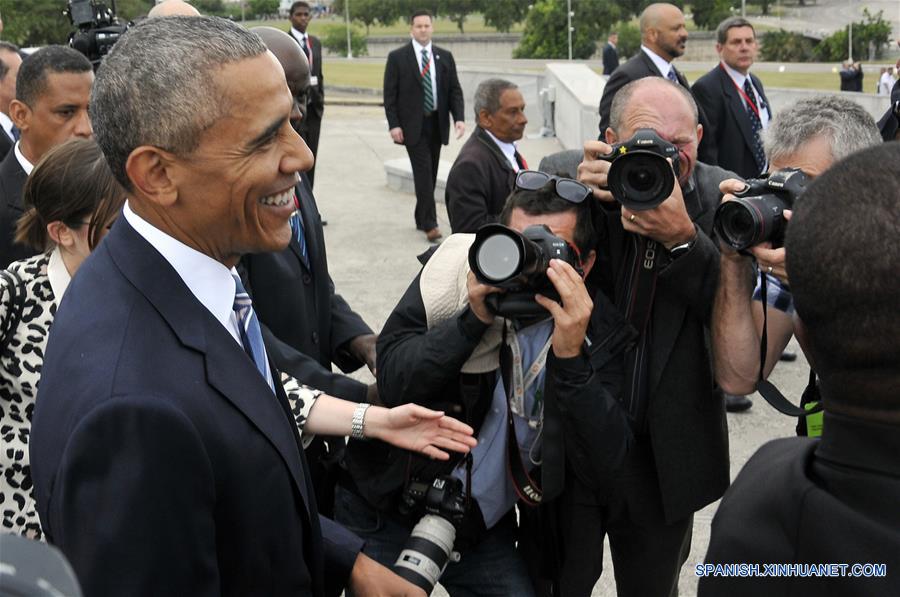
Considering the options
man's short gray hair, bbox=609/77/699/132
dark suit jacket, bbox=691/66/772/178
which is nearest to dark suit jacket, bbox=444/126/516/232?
dark suit jacket, bbox=691/66/772/178

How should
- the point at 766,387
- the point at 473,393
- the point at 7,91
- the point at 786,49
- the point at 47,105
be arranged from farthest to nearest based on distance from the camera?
1. the point at 786,49
2. the point at 7,91
3. the point at 47,105
4. the point at 473,393
5. the point at 766,387

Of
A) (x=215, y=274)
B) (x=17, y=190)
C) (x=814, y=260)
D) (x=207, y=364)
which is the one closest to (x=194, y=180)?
(x=215, y=274)

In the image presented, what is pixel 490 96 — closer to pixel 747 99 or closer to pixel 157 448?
pixel 747 99

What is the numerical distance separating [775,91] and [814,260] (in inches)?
652

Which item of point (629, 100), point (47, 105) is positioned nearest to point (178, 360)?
point (629, 100)

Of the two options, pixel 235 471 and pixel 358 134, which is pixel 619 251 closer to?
pixel 235 471

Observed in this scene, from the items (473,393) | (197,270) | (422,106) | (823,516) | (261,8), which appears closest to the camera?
(823,516)

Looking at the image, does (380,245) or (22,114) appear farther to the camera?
(380,245)

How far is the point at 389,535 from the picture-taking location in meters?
2.70

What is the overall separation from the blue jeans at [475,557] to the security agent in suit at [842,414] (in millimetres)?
1366

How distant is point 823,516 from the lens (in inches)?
48.2

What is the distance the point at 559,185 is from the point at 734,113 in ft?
16.0

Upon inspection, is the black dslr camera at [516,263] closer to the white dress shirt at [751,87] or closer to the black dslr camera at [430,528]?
the black dslr camera at [430,528]

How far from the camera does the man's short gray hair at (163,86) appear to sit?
5.09ft
